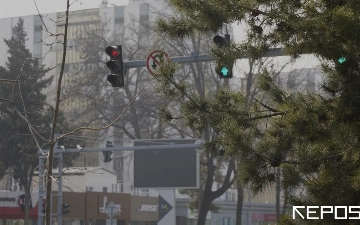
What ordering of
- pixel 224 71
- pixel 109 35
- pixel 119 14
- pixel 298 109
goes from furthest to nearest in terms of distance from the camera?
1. pixel 119 14
2. pixel 109 35
3. pixel 224 71
4. pixel 298 109

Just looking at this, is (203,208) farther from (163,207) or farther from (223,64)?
(223,64)

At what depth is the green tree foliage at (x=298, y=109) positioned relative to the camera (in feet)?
36.7

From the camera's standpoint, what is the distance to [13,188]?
63.4 meters

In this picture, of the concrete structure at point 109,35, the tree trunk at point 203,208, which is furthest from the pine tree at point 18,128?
the tree trunk at point 203,208

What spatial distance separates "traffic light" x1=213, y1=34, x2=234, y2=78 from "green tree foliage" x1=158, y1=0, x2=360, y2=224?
195 mm

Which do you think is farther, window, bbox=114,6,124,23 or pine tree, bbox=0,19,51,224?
window, bbox=114,6,124,23

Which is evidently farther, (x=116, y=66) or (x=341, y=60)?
(x=116, y=66)

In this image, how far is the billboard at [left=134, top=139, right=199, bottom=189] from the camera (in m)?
38.8

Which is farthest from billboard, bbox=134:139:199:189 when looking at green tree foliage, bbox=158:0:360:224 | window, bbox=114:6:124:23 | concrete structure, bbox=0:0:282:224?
window, bbox=114:6:124:23

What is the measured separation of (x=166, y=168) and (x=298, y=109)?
89.3ft

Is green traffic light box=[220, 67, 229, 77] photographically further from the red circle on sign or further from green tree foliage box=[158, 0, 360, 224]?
the red circle on sign

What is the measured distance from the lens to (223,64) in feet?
42.5

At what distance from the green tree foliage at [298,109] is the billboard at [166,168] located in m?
24.8

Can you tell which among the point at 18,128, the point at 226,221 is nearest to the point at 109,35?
the point at 226,221
